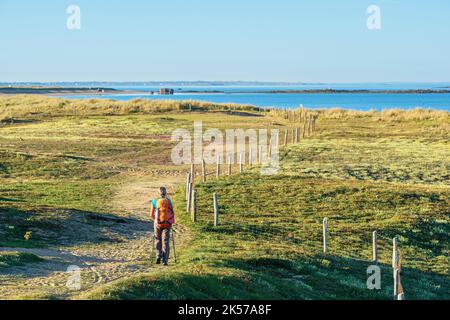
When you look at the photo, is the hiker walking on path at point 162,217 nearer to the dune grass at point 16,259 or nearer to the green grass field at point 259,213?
the green grass field at point 259,213

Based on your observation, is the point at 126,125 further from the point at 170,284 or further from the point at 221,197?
the point at 170,284

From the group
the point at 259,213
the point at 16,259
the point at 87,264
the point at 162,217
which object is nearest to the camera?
the point at 162,217

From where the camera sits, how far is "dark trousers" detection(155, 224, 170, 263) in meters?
21.3

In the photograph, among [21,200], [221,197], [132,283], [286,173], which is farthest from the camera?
[286,173]

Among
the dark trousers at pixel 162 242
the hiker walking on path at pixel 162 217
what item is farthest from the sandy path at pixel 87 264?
the hiker walking on path at pixel 162 217

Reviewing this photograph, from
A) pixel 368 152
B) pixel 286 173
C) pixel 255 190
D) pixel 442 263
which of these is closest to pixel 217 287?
pixel 442 263

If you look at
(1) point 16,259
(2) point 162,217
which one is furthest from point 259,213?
(1) point 16,259

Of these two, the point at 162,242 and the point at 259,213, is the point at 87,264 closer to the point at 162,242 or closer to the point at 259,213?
the point at 162,242

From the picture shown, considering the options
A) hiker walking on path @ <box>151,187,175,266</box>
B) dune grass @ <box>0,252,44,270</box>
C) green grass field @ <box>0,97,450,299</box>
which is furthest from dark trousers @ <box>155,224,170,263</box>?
dune grass @ <box>0,252,44,270</box>

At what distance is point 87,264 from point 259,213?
42.4ft

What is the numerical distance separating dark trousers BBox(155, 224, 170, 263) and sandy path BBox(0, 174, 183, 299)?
60 cm

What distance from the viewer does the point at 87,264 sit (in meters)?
22.6
